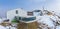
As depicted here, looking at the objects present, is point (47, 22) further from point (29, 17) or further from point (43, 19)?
point (29, 17)

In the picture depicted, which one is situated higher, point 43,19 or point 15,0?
point 15,0

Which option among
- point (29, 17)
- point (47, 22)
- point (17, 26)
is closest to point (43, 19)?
point (47, 22)

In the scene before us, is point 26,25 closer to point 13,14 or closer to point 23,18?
point 23,18

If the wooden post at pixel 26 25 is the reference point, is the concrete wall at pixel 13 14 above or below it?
above

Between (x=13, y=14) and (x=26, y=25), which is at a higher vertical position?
(x=13, y=14)

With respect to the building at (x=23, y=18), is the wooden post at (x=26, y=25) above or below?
below

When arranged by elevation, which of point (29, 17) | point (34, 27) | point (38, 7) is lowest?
point (34, 27)

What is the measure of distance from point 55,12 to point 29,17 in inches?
12.3

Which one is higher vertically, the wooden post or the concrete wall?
the concrete wall

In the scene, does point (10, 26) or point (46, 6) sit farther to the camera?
point (46, 6)

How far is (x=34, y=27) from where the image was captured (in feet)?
4.75

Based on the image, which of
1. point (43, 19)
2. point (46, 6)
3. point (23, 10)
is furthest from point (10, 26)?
point (46, 6)

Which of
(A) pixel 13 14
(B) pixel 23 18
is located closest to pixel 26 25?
(B) pixel 23 18

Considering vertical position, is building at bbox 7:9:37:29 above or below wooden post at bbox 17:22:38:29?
above
